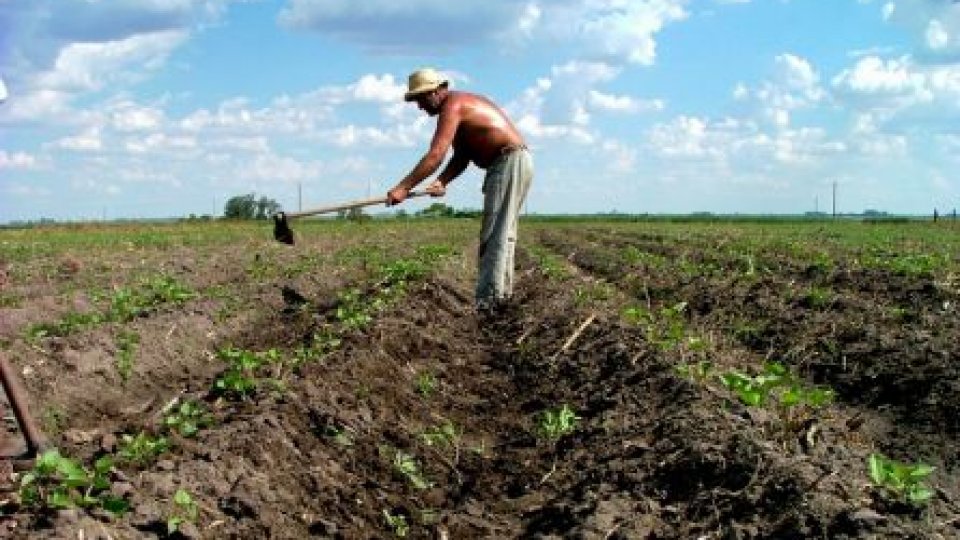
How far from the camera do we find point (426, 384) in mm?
8016

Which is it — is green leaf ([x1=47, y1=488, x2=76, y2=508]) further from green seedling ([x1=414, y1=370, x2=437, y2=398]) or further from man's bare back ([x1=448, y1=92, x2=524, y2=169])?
man's bare back ([x1=448, y1=92, x2=524, y2=169])

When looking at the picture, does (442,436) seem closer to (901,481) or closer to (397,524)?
(397,524)

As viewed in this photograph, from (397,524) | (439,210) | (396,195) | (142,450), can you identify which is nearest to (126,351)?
(396,195)

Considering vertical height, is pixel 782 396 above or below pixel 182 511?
above

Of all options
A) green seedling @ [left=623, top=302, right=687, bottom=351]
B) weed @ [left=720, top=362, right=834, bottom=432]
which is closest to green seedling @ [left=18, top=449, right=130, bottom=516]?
weed @ [left=720, top=362, right=834, bottom=432]

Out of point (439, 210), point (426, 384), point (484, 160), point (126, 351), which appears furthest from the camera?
point (439, 210)

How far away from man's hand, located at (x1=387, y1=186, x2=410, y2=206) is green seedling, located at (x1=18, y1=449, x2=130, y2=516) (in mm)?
5452

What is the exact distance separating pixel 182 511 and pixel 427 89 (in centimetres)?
590

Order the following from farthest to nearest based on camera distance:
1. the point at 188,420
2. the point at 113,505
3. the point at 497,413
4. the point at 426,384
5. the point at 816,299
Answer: the point at 816,299
the point at 426,384
the point at 497,413
the point at 188,420
the point at 113,505

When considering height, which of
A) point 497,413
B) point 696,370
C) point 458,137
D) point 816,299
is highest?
point 458,137

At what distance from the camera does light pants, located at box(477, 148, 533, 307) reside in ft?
33.9

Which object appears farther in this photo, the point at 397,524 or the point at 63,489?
the point at 397,524

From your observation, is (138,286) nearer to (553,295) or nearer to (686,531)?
(553,295)

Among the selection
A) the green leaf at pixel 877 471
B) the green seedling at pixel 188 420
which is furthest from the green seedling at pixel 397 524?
the green leaf at pixel 877 471
